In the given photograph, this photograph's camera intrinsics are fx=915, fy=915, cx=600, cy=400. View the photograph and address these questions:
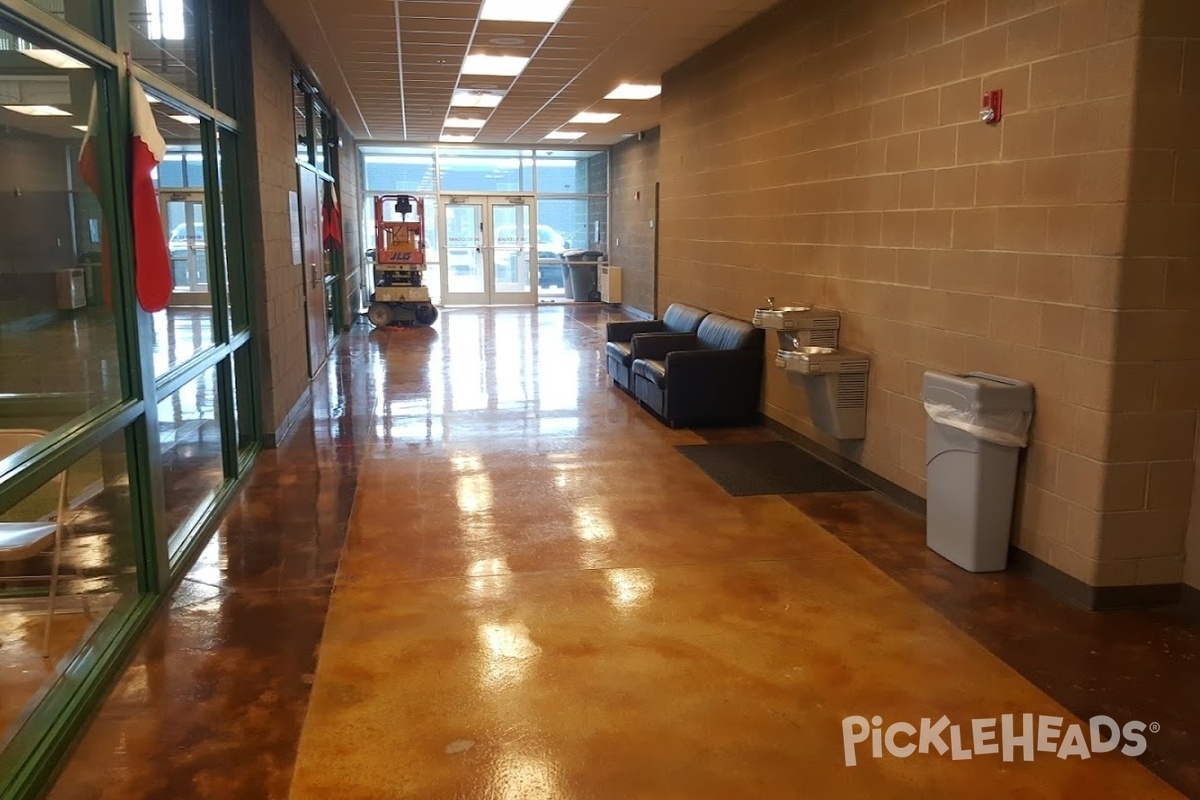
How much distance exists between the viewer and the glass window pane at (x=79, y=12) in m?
2.95

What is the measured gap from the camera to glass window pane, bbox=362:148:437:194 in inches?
659

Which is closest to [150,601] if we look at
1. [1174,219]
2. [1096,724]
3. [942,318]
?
[1096,724]

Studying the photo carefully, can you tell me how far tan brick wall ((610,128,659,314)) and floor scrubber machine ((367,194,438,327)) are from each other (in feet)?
11.3

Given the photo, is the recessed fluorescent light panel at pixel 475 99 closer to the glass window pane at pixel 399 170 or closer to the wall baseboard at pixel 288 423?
the wall baseboard at pixel 288 423

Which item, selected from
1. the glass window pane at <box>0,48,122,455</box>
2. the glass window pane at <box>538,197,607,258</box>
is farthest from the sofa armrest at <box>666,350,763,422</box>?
the glass window pane at <box>538,197,607,258</box>

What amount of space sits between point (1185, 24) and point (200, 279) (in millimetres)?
4947

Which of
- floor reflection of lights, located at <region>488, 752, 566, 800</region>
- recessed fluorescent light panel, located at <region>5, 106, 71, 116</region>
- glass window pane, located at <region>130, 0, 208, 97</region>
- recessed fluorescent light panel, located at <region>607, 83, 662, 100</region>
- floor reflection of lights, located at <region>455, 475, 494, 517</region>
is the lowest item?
floor reflection of lights, located at <region>488, 752, 566, 800</region>

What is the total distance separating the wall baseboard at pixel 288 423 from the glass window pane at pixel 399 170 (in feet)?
30.7

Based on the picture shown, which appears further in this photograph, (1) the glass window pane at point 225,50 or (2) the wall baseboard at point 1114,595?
(1) the glass window pane at point 225,50

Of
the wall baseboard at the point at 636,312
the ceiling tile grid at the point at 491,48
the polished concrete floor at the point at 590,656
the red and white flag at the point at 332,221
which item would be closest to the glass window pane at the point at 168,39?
the ceiling tile grid at the point at 491,48

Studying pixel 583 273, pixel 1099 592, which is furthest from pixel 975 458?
pixel 583 273

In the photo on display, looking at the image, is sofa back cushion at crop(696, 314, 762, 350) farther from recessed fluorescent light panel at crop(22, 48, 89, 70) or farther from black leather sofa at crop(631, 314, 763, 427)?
recessed fluorescent light panel at crop(22, 48, 89, 70)

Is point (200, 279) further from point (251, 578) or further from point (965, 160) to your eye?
point (965, 160)

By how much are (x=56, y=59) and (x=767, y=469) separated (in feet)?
14.0
